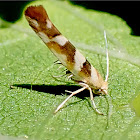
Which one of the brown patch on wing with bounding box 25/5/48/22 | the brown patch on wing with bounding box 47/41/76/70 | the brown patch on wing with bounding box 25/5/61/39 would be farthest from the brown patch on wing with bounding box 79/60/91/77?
the brown patch on wing with bounding box 25/5/48/22

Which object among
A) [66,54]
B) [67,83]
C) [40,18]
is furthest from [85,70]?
[40,18]

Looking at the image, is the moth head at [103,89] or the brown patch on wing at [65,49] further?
the moth head at [103,89]

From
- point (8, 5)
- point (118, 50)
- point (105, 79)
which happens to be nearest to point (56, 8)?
point (8, 5)

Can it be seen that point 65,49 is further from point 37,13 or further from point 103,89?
point 103,89

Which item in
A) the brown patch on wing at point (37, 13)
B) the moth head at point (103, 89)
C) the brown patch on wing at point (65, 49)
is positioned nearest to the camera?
the brown patch on wing at point (37, 13)

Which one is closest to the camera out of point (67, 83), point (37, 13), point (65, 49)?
point (37, 13)

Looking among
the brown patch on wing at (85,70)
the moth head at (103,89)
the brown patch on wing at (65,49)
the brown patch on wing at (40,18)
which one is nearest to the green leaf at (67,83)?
the moth head at (103,89)

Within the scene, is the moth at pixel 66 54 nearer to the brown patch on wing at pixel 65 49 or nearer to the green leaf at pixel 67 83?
the brown patch on wing at pixel 65 49

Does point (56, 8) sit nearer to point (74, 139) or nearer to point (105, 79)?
point (105, 79)
